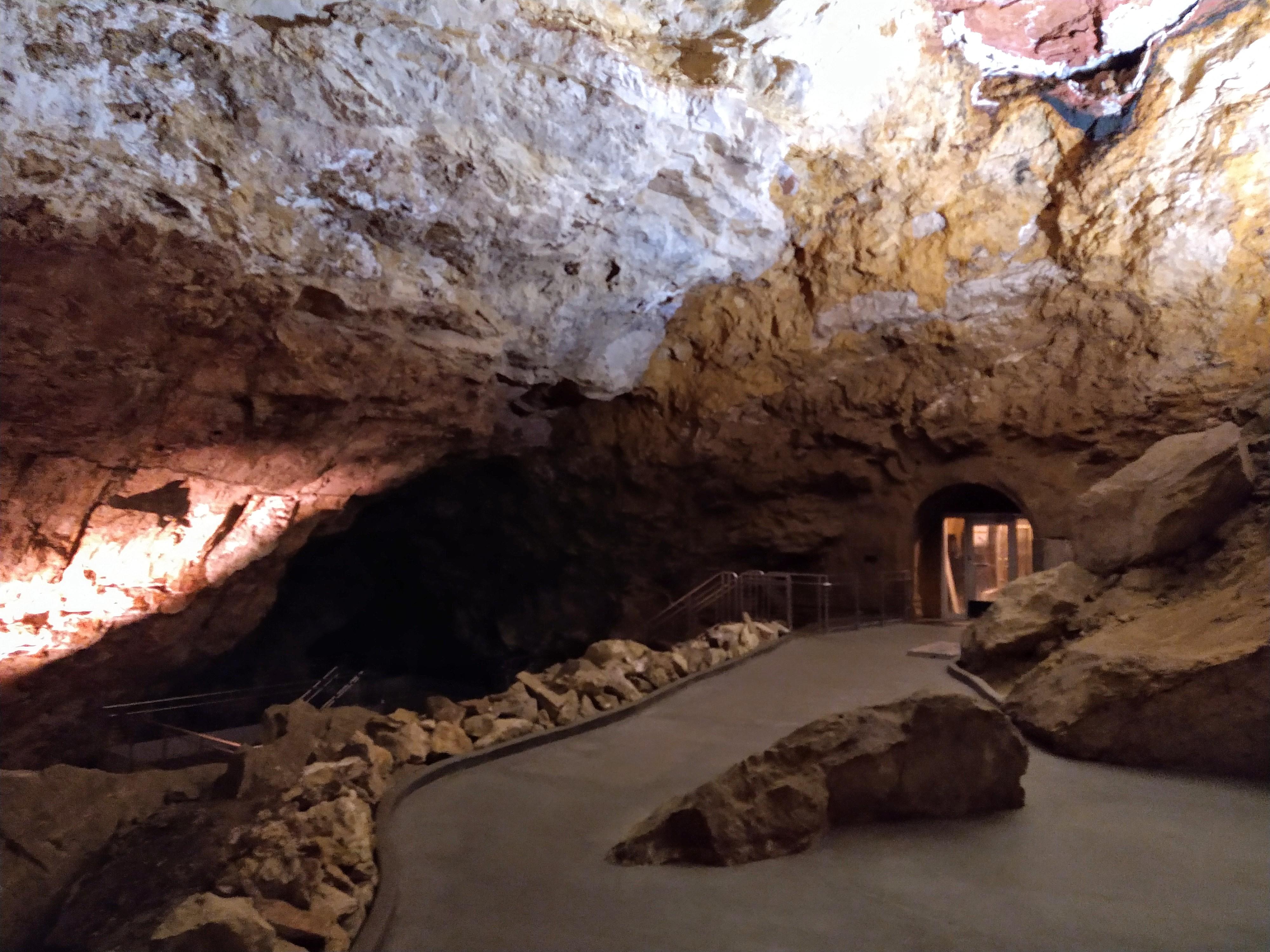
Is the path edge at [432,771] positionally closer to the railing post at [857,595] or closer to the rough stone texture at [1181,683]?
the rough stone texture at [1181,683]

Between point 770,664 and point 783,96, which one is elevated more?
point 783,96

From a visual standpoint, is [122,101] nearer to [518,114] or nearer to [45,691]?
[518,114]

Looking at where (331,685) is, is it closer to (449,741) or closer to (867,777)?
(449,741)

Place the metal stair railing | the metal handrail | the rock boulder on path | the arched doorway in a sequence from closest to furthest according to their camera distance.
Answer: the rock boulder on path → the metal handrail → the metal stair railing → the arched doorway

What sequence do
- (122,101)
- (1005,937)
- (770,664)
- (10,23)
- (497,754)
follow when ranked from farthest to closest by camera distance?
1. (770,664)
2. (122,101)
3. (10,23)
4. (497,754)
5. (1005,937)

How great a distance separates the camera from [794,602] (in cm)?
1284

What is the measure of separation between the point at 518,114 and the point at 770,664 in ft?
19.2

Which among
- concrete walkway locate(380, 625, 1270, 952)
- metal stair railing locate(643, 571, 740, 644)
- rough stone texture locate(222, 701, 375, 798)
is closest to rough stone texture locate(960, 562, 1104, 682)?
concrete walkway locate(380, 625, 1270, 952)

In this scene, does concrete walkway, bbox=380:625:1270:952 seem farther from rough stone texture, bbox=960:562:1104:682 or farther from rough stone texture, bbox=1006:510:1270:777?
rough stone texture, bbox=960:562:1104:682

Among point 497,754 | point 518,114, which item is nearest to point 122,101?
point 518,114

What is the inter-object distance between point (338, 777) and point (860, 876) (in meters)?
2.58

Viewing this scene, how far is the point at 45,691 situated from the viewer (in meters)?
9.98

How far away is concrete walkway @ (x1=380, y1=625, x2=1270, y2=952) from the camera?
2549 mm

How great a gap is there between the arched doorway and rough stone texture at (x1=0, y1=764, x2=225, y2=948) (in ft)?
33.8
